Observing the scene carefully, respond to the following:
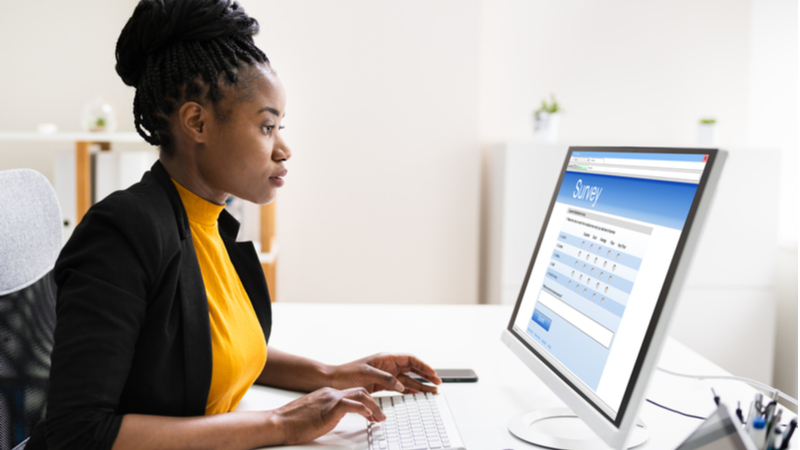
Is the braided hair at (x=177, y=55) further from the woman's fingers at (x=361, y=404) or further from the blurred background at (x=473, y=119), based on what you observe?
the blurred background at (x=473, y=119)

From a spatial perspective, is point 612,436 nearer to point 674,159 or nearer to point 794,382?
point 674,159

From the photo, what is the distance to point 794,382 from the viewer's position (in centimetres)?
271

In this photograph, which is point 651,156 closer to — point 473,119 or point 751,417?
point 751,417

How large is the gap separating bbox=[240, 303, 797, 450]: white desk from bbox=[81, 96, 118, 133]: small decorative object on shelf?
131 centimetres

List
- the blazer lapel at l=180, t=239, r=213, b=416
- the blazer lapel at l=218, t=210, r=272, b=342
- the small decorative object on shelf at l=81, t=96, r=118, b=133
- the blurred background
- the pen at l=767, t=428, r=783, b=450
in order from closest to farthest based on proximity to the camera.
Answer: the pen at l=767, t=428, r=783, b=450, the blazer lapel at l=180, t=239, r=213, b=416, the blazer lapel at l=218, t=210, r=272, b=342, the small decorative object on shelf at l=81, t=96, r=118, b=133, the blurred background

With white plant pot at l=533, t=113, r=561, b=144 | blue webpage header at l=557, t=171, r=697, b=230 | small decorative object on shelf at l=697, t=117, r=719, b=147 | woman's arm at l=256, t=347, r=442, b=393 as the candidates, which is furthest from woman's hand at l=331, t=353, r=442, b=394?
small decorative object on shelf at l=697, t=117, r=719, b=147

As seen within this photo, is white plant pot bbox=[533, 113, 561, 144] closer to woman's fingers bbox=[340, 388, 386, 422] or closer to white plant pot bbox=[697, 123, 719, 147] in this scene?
white plant pot bbox=[697, 123, 719, 147]

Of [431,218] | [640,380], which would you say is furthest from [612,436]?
[431,218]

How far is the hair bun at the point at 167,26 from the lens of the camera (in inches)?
33.4

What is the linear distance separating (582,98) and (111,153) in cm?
227

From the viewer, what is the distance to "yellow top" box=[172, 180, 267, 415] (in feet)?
2.84

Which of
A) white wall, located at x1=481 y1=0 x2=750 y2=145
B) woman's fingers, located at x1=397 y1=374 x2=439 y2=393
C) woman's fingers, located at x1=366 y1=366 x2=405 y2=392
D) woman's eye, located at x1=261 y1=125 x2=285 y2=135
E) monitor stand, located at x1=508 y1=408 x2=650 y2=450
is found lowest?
monitor stand, located at x1=508 y1=408 x2=650 y2=450

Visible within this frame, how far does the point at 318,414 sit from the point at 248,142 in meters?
0.41

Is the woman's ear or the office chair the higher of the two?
the woman's ear
